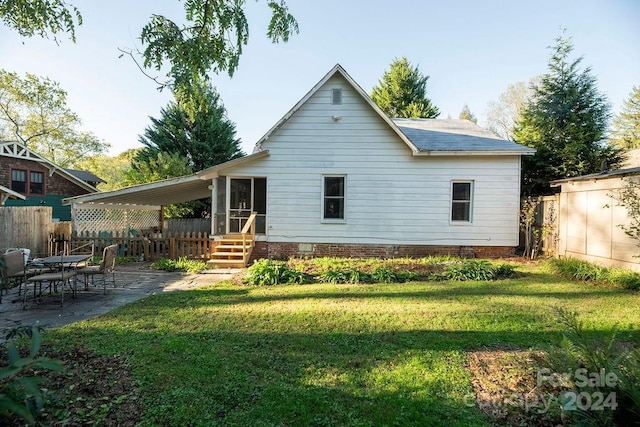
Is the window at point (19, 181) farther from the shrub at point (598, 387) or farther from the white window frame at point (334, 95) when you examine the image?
the shrub at point (598, 387)

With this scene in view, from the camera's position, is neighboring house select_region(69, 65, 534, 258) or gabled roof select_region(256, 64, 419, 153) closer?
gabled roof select_region(256, 64, 419, 153)

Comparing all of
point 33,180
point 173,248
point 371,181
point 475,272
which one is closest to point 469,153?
point 371,181

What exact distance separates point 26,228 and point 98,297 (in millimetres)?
7164

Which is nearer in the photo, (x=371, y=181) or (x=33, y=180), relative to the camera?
(x=371, y=181)

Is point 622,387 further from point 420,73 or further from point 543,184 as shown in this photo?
point 420,73

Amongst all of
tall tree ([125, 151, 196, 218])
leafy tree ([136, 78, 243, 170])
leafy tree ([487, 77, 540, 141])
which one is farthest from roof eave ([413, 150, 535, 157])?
leafy tree ([487, 77, 540, 141])

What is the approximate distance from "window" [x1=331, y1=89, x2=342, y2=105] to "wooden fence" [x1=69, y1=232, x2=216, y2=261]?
22.9 feet

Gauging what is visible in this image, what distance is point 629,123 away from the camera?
90.6 ft

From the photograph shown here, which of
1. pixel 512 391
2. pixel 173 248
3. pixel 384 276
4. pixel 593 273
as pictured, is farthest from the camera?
pixel 173 248

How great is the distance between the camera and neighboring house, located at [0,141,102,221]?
21047 mm

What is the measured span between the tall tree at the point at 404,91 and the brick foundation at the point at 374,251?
18090 mm

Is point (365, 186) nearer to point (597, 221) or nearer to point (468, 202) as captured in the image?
point (468, 202)

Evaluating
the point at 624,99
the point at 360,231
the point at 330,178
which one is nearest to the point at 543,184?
the point at 360,231

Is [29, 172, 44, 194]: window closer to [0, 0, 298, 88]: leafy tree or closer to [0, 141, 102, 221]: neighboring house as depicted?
[0, 141, 102, 221]: neighboring house
